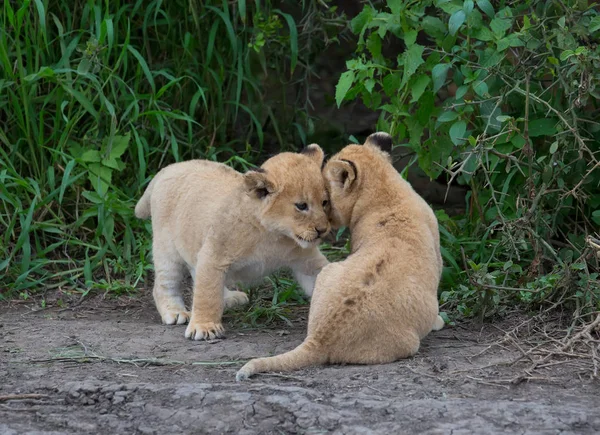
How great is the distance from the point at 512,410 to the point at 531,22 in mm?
3263

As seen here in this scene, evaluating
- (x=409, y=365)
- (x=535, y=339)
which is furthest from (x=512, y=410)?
(x=535, y=339)

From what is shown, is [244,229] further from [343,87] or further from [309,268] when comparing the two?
[343,87]

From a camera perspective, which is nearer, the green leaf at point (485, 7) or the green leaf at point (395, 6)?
the green leaf at point (485, 7)

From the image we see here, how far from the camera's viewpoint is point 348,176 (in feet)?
20.7

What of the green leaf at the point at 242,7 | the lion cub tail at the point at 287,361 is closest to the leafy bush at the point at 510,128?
the green leaf at the point at 242,7

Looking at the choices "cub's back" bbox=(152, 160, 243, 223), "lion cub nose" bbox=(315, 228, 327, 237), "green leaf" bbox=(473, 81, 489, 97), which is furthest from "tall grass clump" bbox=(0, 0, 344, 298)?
"green leaf" bbox=(473, 81, 489, 97)

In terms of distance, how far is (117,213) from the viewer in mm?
7980

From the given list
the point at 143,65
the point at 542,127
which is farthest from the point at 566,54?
the point at 143,65

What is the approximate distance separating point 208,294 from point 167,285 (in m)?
0.75

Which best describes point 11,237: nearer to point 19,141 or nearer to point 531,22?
point 19,141

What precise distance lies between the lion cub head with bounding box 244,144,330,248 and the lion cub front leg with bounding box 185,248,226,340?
1.43 feet

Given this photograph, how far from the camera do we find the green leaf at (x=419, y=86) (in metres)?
6.96

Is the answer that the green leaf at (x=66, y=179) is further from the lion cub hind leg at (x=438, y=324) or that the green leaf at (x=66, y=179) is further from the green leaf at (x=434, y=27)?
the lion cub hind leg at (x=438, y=324)

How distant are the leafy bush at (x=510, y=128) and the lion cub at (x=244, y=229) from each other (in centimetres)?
80
